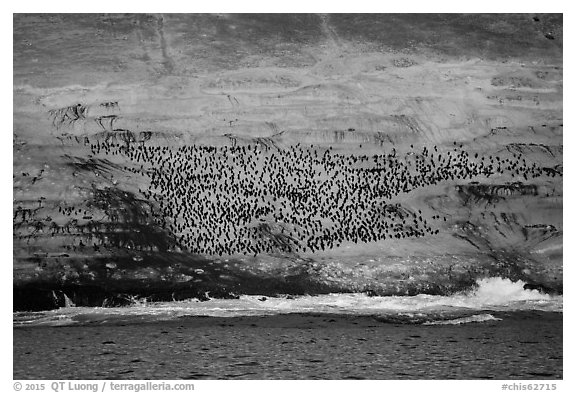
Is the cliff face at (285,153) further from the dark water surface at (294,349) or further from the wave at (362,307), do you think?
the dark water surface at (294,349)

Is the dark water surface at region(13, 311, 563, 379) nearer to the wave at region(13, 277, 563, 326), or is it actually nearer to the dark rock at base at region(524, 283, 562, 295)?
the wave at region(13, 277, 563, 326)

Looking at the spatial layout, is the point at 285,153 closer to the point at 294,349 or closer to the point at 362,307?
the point at 362,307

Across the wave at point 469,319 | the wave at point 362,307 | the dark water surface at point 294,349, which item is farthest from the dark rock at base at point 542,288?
the wave at point 469,319

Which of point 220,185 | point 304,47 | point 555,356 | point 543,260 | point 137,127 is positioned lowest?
point 555,356

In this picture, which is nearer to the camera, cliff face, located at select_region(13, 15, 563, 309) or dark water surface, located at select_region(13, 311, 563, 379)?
dark water surface, located at select_region(13, 311, 563, 379)

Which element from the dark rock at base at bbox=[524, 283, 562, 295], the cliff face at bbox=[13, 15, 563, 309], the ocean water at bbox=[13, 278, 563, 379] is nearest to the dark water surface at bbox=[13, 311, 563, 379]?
the ocean water at bbox=[13, 278, 563, 379]

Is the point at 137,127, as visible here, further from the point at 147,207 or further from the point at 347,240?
the point at 347,240

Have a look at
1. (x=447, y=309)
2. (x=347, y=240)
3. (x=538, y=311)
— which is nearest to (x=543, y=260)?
(x=538, y=311)
